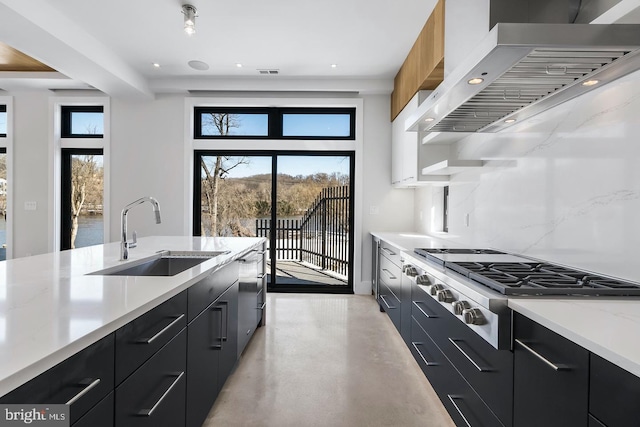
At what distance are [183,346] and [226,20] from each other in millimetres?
2863

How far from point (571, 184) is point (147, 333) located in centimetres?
209

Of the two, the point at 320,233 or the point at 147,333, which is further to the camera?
the point at 320,233

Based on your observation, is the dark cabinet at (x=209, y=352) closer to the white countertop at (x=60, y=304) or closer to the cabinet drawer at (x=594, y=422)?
the white countertop at (x=60, y=304)

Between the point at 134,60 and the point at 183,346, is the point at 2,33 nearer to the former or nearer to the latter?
the point at 134,60

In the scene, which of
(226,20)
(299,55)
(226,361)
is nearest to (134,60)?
(226,20)

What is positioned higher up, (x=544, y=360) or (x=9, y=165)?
(x=9, y=165)

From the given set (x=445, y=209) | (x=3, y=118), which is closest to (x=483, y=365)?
(x=445, y=209)

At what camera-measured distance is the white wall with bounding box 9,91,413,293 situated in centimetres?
471

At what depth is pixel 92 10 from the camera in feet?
9.89

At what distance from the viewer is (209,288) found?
177cm

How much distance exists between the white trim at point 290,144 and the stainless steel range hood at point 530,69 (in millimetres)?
2631

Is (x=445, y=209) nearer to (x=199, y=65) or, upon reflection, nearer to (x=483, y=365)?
(x=483, y=365)

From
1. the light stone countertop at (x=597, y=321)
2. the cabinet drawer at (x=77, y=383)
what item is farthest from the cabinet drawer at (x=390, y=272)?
the cabinet drawer at (x=77, y=383)

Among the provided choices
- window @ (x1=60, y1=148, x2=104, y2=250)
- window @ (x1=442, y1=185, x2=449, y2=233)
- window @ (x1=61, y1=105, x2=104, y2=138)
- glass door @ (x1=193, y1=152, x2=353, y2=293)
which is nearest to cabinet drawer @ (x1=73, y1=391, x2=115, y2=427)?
window @ (x1=442, y1=185, x2=449, y2=233)
